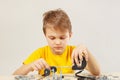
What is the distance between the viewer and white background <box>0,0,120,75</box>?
70.4 inches

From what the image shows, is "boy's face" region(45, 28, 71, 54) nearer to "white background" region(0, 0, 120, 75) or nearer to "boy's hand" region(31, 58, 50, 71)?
"boy's hand" region(31, 58, 50, 71)

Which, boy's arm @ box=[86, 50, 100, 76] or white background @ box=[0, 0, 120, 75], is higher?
white background @ box=[0, 0, 120, 75]

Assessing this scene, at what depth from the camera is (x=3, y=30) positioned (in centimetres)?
179

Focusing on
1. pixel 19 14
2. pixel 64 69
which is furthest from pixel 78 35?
pixel 64 69

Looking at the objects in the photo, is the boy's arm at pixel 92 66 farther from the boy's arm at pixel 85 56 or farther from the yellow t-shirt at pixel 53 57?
the yellow t-shirt at pixel 53 57

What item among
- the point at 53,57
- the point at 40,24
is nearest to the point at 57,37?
the point at 53,57

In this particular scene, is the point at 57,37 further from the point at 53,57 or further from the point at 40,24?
the point at 40,24

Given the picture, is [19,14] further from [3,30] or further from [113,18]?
[113,18]

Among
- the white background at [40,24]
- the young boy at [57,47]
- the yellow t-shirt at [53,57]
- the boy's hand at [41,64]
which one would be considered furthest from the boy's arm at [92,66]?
the white background at [40,24]

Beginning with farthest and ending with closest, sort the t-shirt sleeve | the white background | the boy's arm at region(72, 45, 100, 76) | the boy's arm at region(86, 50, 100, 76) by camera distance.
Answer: the white background, the t-shirt sleeve, the boy's arm at region(86, 50, 100, 76), the boy's arm at region(72, 45, 100, 76)

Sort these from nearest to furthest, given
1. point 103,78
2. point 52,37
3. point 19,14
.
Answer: point 103,78 < point 52,37 < point 19,14

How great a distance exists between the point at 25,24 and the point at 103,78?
0.89 metres

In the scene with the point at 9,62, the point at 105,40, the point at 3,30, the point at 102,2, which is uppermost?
the point at 102,2

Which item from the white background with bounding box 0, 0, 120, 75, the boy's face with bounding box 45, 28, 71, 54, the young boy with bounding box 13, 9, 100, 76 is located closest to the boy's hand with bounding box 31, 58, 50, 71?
the young boy with bounding box 13, 9, 100, 76
